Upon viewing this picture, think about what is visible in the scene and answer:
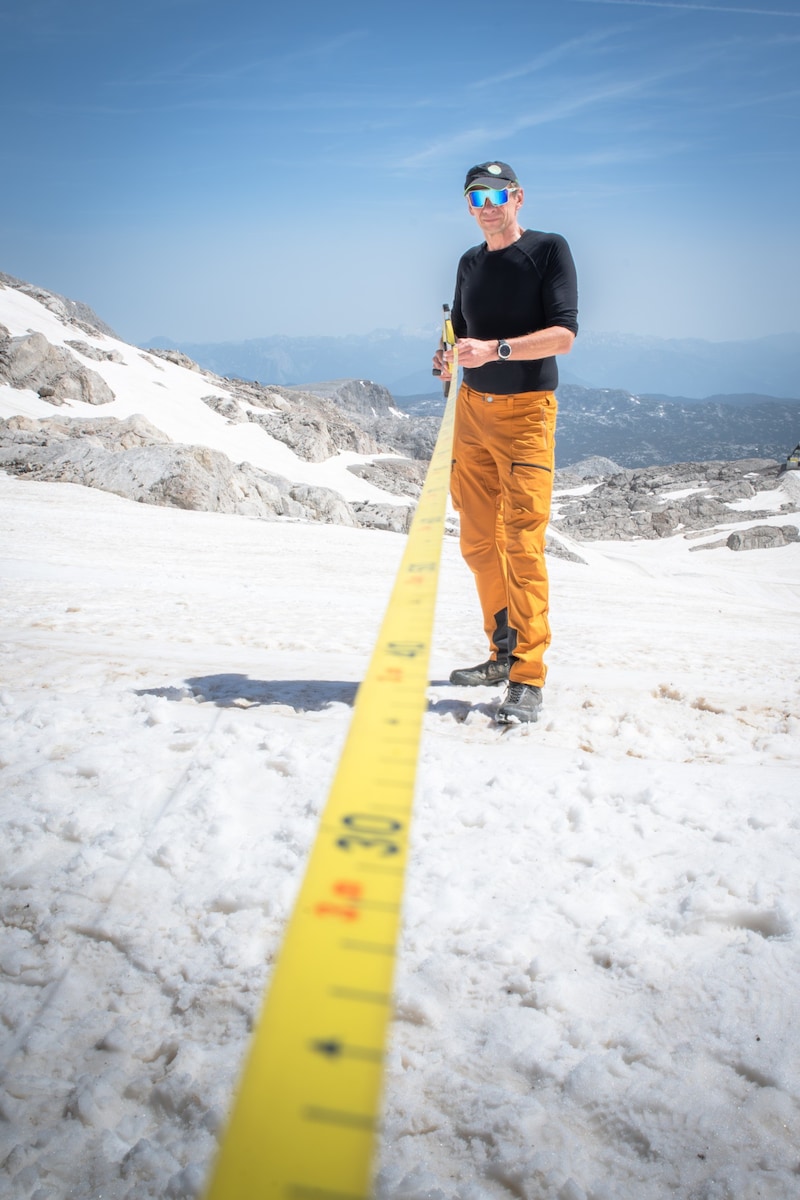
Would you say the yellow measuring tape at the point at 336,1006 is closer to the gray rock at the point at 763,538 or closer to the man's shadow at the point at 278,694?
the man's shadow at the point at 278,694

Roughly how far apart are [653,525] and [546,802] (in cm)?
3896

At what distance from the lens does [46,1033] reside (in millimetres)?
1516

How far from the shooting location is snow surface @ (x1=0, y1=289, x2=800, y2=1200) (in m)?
1.32

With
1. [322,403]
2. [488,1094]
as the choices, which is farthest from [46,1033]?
[322,403]

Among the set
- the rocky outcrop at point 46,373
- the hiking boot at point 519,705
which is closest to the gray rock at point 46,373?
the rocky outcrop at point 46,373

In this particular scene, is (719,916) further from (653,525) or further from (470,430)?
(653,525)

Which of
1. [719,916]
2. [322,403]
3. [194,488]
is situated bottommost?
[719,916]

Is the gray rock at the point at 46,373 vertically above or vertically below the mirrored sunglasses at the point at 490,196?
above

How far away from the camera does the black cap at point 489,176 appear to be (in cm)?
327

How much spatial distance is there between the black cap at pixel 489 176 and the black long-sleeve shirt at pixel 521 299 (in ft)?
0.87

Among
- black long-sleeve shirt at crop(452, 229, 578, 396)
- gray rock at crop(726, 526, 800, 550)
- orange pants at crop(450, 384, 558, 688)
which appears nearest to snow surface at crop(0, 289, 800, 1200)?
orange pants at crop(450, 384, 558, 688)

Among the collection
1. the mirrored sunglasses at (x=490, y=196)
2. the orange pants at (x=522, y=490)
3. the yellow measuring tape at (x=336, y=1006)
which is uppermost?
the mirrored sunglasses at (x=490, y=196)

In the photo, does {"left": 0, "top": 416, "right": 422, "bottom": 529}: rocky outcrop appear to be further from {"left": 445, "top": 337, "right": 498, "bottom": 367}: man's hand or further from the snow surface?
{"left": 445, "top": 337, "right": 498, "bottom": 367}: man's hand

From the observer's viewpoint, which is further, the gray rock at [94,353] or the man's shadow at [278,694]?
the gray rock at [94,353]
